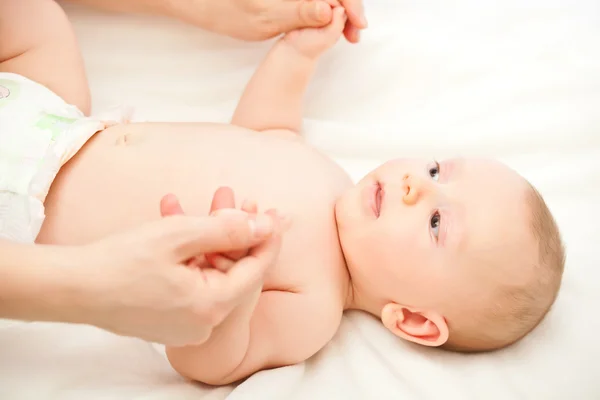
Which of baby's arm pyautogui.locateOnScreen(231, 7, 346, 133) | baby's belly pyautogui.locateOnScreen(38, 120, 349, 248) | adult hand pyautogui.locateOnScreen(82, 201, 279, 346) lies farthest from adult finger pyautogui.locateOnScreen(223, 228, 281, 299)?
baby's arm pyautogui.locateOnScreen(231, 7, 346, 133)

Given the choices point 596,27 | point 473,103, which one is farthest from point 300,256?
point 596,27

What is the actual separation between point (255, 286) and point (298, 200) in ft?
1.15

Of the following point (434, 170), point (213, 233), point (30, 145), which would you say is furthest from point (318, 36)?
A: point (213, 233)

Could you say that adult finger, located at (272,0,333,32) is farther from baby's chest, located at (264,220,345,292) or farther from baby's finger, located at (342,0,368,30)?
baby's chest, located at (264,220,345,292)

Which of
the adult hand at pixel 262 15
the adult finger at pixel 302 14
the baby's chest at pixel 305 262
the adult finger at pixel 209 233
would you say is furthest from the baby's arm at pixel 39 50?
the adult finger at pixel 209 233

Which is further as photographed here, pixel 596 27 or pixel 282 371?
pixel 596 27

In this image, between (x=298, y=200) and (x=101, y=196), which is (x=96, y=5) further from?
(x=298, y=200)

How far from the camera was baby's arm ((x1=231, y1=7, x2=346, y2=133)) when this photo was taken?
142 cm

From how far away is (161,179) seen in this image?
1154mm

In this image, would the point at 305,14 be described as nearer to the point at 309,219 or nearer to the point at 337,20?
the point at 337,20

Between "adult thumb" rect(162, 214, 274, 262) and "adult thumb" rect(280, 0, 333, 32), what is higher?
"adult thumb" rect(280, 0, 333, 32)

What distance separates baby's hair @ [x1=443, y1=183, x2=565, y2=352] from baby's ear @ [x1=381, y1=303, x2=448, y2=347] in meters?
0.03

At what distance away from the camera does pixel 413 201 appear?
112 cm

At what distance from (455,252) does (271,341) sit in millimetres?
355
